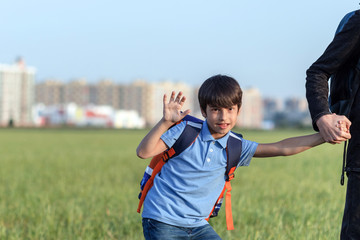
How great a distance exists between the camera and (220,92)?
266cm

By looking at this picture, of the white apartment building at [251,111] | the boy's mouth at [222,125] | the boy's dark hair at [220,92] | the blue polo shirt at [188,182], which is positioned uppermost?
the boy's dark hair at [220,92]

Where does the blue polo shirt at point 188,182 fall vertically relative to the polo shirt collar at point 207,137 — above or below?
below

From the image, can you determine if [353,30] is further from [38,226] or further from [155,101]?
[155,101]

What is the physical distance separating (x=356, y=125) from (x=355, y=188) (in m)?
0.26

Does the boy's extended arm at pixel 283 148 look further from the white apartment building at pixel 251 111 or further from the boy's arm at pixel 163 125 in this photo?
the white apartment building at pixel 251 111

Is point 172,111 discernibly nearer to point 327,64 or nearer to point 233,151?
point 233,151

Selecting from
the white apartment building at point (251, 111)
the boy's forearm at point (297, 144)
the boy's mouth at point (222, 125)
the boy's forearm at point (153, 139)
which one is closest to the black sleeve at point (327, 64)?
the boy's forearm at point (297, 144)

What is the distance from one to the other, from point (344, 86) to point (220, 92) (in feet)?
1.81

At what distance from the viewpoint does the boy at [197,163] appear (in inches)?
105

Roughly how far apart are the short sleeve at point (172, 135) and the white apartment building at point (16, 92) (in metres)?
→ 132

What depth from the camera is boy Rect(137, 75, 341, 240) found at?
8.75ft

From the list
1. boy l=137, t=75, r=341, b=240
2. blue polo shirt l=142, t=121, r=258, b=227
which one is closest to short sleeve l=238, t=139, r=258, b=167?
boy l=137, t=75, r=341, b=240

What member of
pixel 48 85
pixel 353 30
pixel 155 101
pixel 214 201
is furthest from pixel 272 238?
pixel 48 85

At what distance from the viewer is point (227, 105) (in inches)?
105
